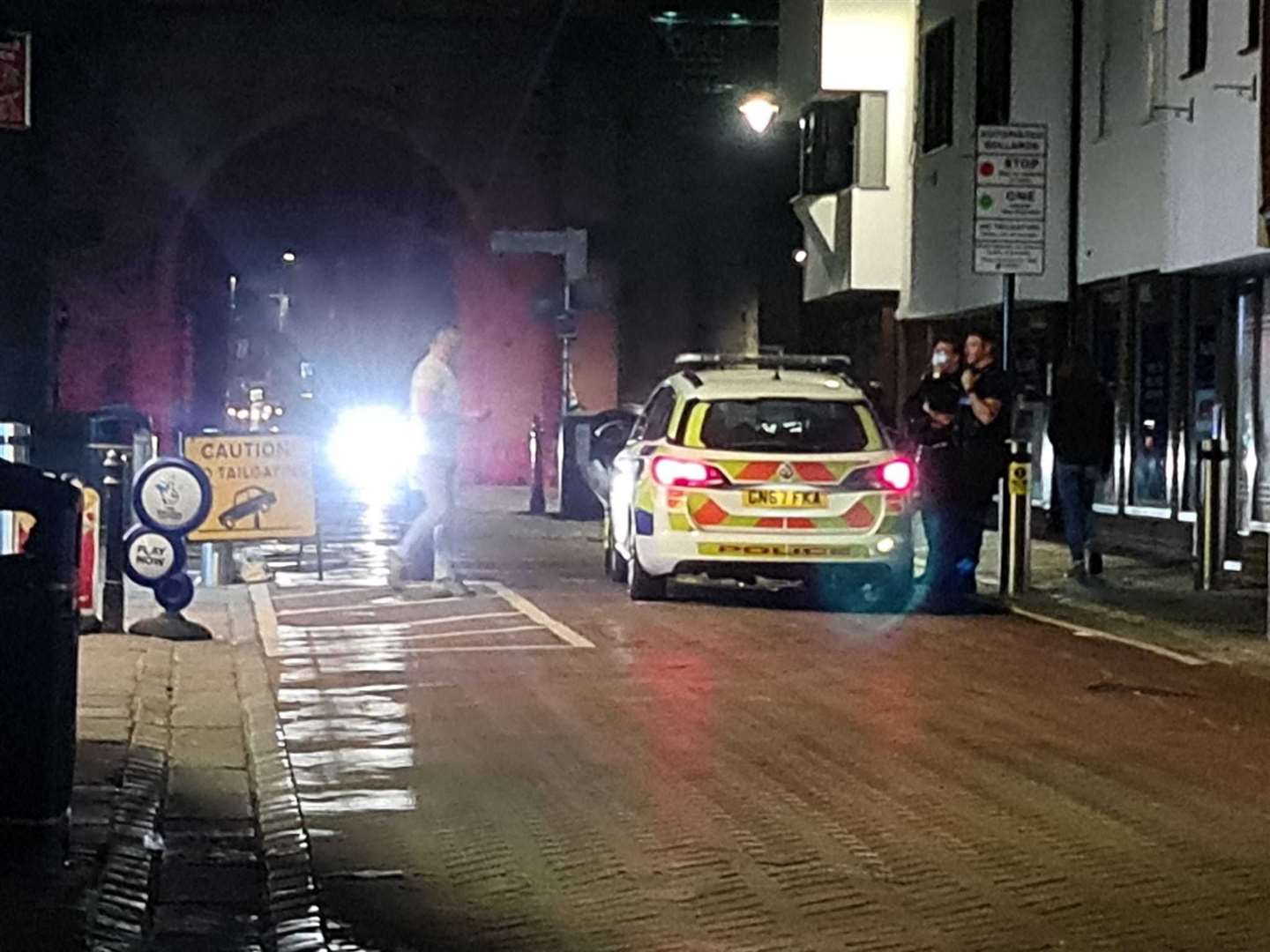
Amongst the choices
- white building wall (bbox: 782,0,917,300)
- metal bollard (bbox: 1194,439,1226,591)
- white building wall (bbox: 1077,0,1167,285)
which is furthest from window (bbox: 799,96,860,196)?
metal bollard (bbox: 1194,439,1226,591)

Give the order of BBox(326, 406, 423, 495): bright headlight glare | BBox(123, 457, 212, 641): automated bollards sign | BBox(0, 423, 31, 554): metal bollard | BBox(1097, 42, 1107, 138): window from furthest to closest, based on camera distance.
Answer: BBox(326, 406, 423, 495): bright headlight glare, BBox(1097, 42, 1107, 138): window, BBox(123, 457, 212, 641): automated bollards sign, BBox(0, 423, 31, 554): metal bollard

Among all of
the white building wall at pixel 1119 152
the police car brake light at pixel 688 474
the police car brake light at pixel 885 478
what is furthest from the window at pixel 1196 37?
the police car brake light at pixel 688 474

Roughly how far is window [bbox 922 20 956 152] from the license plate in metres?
13.0

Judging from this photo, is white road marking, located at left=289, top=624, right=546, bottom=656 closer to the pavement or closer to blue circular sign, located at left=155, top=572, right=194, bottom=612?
the pavement

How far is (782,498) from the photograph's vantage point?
15.8 metres

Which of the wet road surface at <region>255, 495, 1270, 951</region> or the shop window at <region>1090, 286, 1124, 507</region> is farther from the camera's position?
the shop window at <region>1090, 286, 1124, 507</region>

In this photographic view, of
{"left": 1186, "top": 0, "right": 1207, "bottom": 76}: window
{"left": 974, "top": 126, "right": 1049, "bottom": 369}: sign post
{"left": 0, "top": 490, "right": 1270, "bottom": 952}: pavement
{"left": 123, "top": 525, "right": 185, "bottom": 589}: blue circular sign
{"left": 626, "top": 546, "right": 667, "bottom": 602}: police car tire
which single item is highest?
{"left": 1186, "top": 0, "right": 1207, "bottom": 76}: window

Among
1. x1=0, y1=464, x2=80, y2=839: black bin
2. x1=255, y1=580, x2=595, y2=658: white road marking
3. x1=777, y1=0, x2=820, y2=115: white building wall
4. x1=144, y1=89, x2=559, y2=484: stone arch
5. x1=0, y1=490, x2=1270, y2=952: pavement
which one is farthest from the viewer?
x1=144, y1=89, x2=559, y2=484: stone arch

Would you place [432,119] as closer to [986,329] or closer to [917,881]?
[986,329]

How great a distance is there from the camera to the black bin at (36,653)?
7594 mm

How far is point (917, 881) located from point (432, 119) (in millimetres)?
36570

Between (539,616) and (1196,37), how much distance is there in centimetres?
861

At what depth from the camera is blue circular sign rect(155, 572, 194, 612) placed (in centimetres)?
1391

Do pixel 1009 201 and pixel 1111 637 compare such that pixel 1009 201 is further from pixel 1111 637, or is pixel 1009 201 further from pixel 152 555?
pixel 152 555
